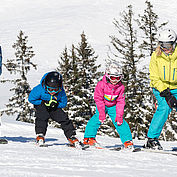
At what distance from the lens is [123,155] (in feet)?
18.2

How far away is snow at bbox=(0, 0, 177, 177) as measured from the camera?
403 centimetres

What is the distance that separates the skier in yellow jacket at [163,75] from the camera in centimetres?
638

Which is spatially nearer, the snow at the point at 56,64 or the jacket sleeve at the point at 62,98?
the snow at the point at 56,64

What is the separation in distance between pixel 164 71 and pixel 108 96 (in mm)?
980

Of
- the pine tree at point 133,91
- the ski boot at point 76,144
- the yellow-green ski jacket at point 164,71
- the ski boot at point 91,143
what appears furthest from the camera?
the pine tree at point 133,91

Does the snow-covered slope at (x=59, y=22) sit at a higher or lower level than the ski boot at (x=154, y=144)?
higher

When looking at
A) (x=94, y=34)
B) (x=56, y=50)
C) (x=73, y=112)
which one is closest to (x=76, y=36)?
(x=94, y=34)

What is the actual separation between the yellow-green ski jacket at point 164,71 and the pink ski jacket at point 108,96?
→ 0.56 meters

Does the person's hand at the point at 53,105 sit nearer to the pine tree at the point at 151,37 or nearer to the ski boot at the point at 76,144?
the ski boot at the point at 76,144

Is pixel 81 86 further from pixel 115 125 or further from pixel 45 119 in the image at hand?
pixel 45 119

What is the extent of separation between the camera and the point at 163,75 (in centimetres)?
647

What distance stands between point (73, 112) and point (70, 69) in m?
4.75

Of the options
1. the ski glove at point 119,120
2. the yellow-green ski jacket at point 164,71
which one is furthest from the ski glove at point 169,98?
the ski glove at point 119,120

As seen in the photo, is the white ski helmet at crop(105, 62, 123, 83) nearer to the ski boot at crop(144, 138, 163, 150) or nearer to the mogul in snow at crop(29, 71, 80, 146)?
the mogul in snow at crop(29, 71, 80, 146)
